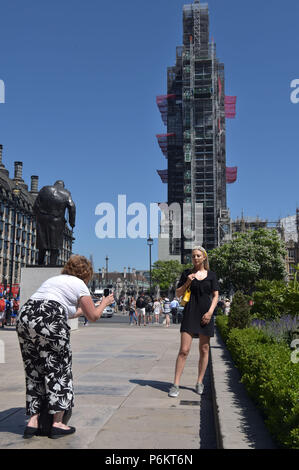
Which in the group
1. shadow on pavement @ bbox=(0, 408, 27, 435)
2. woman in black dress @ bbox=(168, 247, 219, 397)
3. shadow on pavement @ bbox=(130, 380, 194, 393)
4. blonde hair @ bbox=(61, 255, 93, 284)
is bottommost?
shadow on pavement @ bbox=(130, 380, 194, 393)

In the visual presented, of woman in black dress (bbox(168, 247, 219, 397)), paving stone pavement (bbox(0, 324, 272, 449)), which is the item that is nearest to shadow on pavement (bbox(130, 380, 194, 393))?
paving stone pavement (bbox(0, 324, 272, 449))

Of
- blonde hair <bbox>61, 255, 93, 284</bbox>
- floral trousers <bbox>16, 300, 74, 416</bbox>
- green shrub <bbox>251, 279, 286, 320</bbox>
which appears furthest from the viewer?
green shrub <bbox>251, 279, 286, 320</bbox>

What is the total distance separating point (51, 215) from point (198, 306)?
33.3 ft

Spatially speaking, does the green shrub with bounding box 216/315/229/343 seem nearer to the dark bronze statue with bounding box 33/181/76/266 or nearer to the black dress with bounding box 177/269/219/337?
the black dress with bounding box 177/269/219/337

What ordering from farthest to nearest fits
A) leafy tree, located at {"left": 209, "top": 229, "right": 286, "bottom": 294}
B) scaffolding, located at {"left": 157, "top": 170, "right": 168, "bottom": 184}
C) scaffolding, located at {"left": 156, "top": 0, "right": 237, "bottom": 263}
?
1. scaffolding, located at {"left": 157, "top": 170, "right": 168, "bottom": 184}
2. scaffolding, located at {"left": 156, "top": 0, "right": 237, "bottom": 263}
3. leafy tree, located at {"left": 209, "top": 229, "right": 286, "bottom": 294}

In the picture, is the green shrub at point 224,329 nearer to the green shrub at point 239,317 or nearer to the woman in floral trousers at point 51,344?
the green shrub at point 239,317

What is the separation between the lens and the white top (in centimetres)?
396

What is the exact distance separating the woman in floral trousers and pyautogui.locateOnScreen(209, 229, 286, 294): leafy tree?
46441 millimetres

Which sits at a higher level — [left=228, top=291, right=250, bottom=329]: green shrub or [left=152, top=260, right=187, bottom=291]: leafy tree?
[left=152, top=260, right=187, bottom=291]: leafy tree

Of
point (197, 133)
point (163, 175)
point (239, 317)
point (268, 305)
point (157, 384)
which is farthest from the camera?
point (163, 175)

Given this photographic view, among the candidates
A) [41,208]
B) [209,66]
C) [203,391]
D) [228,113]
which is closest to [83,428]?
[203,391]

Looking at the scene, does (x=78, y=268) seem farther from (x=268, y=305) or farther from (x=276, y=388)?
(x=268, y=305)

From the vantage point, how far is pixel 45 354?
3857mm

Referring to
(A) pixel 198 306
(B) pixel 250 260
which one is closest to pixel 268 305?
(A) pixel 198 306
